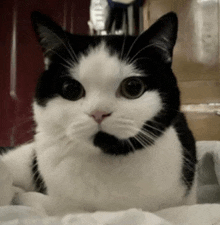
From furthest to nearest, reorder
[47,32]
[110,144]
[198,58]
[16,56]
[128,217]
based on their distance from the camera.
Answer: [16,56] → [198,58] → [47,32] → [110,144] → [128,217]

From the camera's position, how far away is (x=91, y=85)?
1.45 feet

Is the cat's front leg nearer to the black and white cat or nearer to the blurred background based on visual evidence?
the black and white cat

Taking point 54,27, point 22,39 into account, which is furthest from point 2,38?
point 54,27

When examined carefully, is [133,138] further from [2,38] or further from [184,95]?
[2,38]

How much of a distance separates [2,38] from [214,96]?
5.24 ft

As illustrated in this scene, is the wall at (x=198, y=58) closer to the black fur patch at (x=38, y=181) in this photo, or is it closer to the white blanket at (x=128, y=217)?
the white blanket at (x=128, y=217)

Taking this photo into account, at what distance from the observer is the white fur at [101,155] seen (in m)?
0.42

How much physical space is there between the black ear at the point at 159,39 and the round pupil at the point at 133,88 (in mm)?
73

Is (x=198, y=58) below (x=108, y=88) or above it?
above

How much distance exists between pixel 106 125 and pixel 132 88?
0.10 metres

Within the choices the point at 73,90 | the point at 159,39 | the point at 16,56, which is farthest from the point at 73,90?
the point at 16,56

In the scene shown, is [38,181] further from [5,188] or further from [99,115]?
[99,115]

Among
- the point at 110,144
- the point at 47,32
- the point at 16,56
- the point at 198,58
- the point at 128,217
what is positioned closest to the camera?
the point at 128,217

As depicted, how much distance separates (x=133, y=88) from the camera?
46 cm
